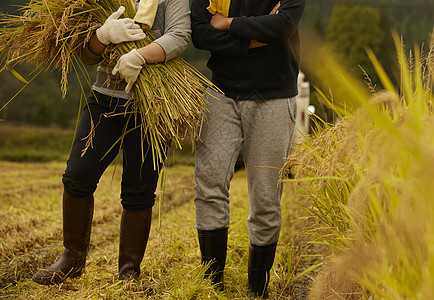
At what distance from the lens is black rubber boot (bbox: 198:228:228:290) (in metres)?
Answer: 2.26

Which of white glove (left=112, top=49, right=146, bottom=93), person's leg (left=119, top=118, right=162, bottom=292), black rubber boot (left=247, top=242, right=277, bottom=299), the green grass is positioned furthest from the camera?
the green grass

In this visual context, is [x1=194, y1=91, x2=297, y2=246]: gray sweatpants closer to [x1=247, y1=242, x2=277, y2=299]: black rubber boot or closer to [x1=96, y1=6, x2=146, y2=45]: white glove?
[x1=247, y1=242, x2=277, y2=299]: black rubber boot

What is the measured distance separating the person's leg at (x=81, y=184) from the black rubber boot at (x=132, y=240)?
0.58 feet

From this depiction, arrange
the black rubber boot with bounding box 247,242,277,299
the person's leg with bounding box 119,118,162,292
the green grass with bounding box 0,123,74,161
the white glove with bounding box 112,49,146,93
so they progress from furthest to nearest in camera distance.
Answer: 1. the green grass with bounding box 0,123,74,161
2. the black rubber boot with bounding box 247,242,277,299
3. the person's leg with bounding box 119,118,162,292
4. the white glove with bounding box 112,49,146,93

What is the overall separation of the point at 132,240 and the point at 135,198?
0.20 meters

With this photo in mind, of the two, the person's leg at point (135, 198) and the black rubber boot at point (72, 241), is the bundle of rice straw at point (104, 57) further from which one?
the black rubber boot at point (72, 241)

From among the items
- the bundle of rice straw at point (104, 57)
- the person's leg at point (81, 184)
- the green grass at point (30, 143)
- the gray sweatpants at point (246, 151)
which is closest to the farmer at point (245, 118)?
the gray sweatpants at point (246, 151)

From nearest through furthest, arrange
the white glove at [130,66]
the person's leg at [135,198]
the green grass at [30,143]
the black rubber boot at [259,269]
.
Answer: the white glove at [130,66]
the person's leg at [135,198]
the black rubber boot at [259,269]
the green grass at [30,143]

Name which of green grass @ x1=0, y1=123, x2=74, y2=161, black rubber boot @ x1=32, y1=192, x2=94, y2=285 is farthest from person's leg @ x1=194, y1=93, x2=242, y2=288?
green grass @ x1=0, y1=123, x2=74, y2=161

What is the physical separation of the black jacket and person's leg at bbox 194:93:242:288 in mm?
111

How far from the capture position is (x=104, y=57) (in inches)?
84.1

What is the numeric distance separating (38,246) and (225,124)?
179 centimetres

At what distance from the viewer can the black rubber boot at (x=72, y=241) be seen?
2180 mm

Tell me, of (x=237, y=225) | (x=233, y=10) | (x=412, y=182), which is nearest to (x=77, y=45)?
(x=233, y=10)
